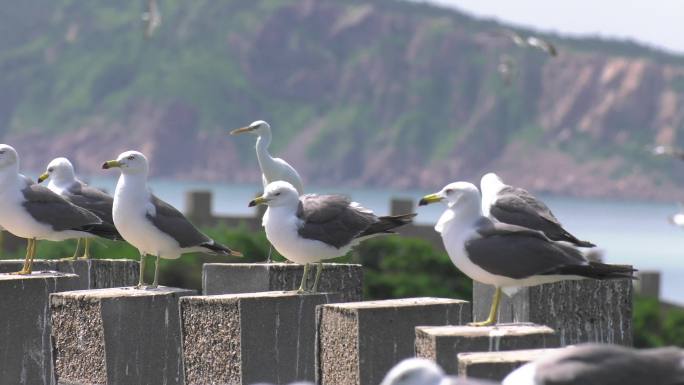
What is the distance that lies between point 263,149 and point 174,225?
10.8 feet

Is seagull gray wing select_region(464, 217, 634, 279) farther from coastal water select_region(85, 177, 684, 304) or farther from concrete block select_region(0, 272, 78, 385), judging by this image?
coastal water select_region(85, 177, 684, 304)

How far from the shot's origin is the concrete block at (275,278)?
11.7 meters

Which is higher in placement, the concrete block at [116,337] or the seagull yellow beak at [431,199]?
the seagull yellow beak at [431,199]

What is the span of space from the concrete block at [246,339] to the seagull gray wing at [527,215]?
2.50 m

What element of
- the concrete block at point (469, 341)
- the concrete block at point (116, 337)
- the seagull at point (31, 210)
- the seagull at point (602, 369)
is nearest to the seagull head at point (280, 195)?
the concrete block at point (116, 337)

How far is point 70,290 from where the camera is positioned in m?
11.1

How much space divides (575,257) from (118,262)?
432 cm

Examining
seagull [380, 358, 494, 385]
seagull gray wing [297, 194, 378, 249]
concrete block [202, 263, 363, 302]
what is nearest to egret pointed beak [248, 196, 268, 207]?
seagull gray wing [297, 194, 378, 249]

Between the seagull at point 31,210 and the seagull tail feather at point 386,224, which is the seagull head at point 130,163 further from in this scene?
the seagull tail feather at point 386,224

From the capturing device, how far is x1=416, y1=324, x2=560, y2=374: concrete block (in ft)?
28.5

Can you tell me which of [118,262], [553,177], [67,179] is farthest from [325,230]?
[553,177]

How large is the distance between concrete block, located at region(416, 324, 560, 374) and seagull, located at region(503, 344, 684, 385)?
79 cm

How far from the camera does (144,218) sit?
465 inches

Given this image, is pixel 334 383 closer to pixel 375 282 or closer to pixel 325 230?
pixel 325 230
